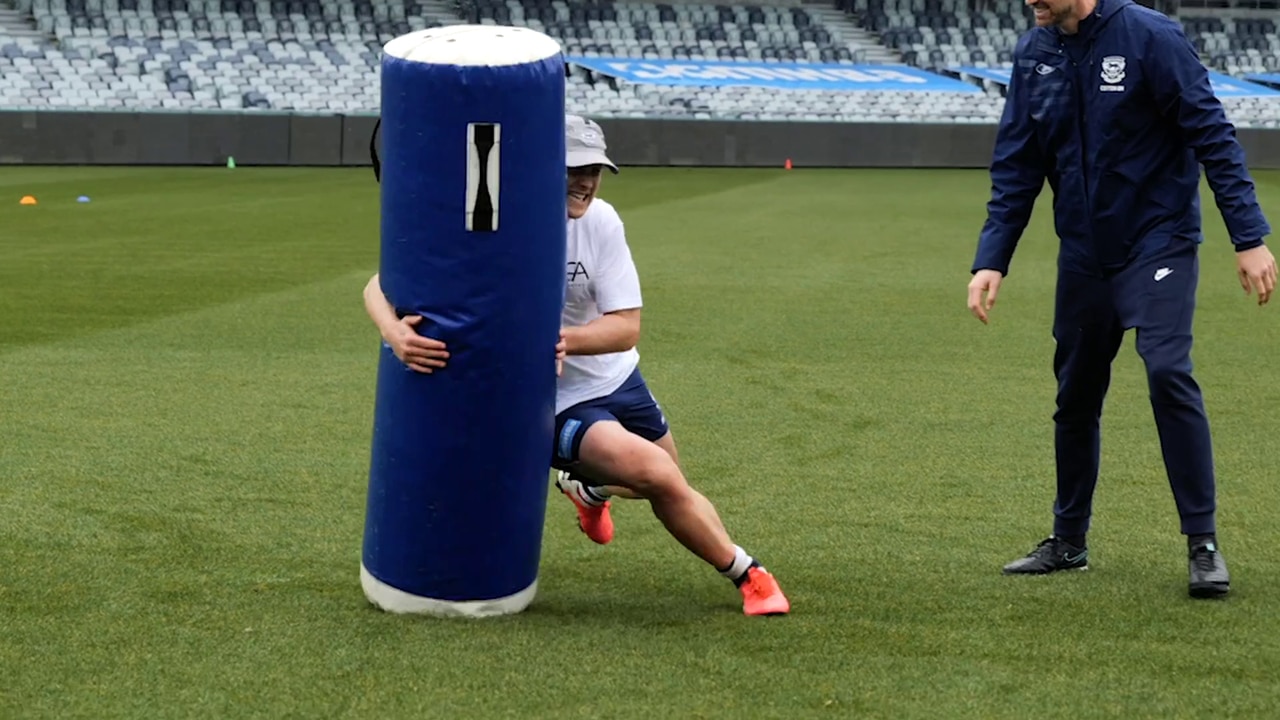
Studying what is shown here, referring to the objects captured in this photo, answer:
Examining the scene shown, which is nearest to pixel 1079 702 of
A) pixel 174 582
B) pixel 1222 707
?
pixel 1222 707

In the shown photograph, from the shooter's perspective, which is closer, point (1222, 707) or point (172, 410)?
point (1222, 707)

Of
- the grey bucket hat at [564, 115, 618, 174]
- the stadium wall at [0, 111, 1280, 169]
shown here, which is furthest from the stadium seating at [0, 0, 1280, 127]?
the grey bucket hat at [564, 115, 618, 174]

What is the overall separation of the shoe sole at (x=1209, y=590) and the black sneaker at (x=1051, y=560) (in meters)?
0.44

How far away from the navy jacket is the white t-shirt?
46.6 inches

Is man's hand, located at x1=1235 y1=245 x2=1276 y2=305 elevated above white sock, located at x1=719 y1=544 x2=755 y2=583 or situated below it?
above

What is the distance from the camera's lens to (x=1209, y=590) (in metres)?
4.77

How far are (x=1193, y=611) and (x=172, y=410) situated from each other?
15.4 ft

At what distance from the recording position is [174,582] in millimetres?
4863

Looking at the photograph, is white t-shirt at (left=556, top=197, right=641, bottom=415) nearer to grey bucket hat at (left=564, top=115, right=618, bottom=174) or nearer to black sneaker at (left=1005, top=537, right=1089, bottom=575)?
grey bucket hat at (left=564, top=115, right=618, bottom=174)

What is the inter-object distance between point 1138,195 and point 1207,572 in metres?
1.04

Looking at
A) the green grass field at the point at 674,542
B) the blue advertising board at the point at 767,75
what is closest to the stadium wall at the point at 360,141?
the blue advertising board at the point at 767,75

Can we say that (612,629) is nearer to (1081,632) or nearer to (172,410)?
(1081,632)

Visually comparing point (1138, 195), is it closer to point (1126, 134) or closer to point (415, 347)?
point (1126, 134)

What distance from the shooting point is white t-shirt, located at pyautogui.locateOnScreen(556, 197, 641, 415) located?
15.3ft
